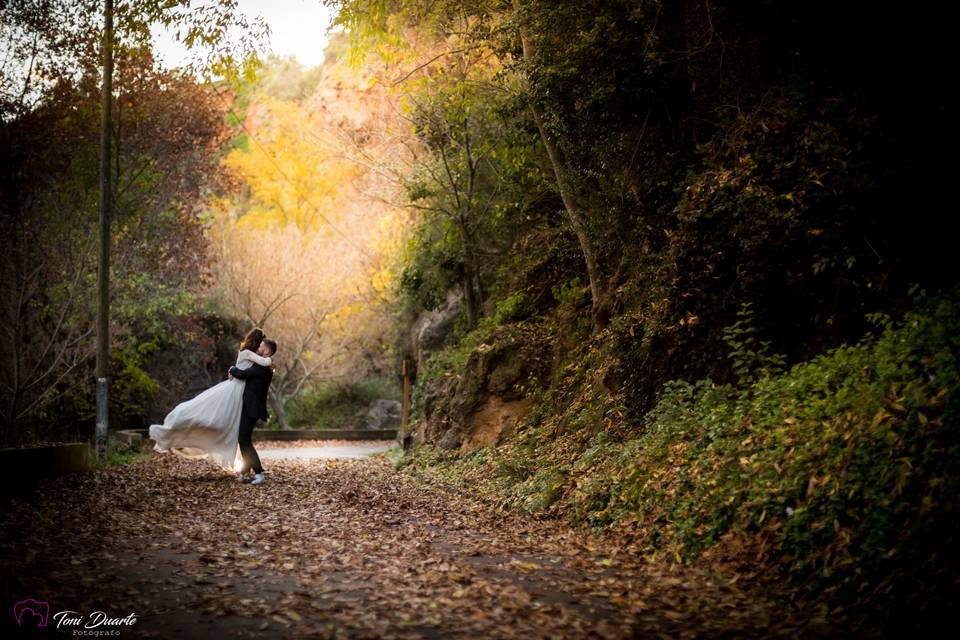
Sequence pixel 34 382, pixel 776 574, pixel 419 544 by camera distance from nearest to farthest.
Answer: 1. pixel 776 574
2. pixel 419 544
3. pixel 34 382

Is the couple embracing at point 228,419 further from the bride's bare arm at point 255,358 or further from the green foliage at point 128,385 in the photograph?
the green foliage at point 128,385

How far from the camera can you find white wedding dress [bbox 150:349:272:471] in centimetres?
1323

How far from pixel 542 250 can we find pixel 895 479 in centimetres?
1269

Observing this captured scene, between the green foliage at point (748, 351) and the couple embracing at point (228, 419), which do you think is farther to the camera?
the couple embracing at point (228, 419)

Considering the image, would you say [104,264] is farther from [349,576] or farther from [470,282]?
[349,576]

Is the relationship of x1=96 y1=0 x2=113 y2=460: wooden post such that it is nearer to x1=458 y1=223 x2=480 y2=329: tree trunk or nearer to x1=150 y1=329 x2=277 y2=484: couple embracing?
x1=150 y1=329 x2=277 y2=484: couple embracing

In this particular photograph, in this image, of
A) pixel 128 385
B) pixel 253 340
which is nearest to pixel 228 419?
pixel 253 340

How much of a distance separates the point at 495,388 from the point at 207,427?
563 cm

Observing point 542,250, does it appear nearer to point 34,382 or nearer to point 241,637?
point 34,382

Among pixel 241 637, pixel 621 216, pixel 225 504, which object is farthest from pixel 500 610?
pixel 621 216

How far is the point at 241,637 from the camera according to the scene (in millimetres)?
4773

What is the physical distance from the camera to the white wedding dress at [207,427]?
13.2 m

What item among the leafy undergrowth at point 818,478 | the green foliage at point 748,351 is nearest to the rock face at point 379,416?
the leafy undergrowth at point 818,478

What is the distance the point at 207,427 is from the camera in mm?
13289
